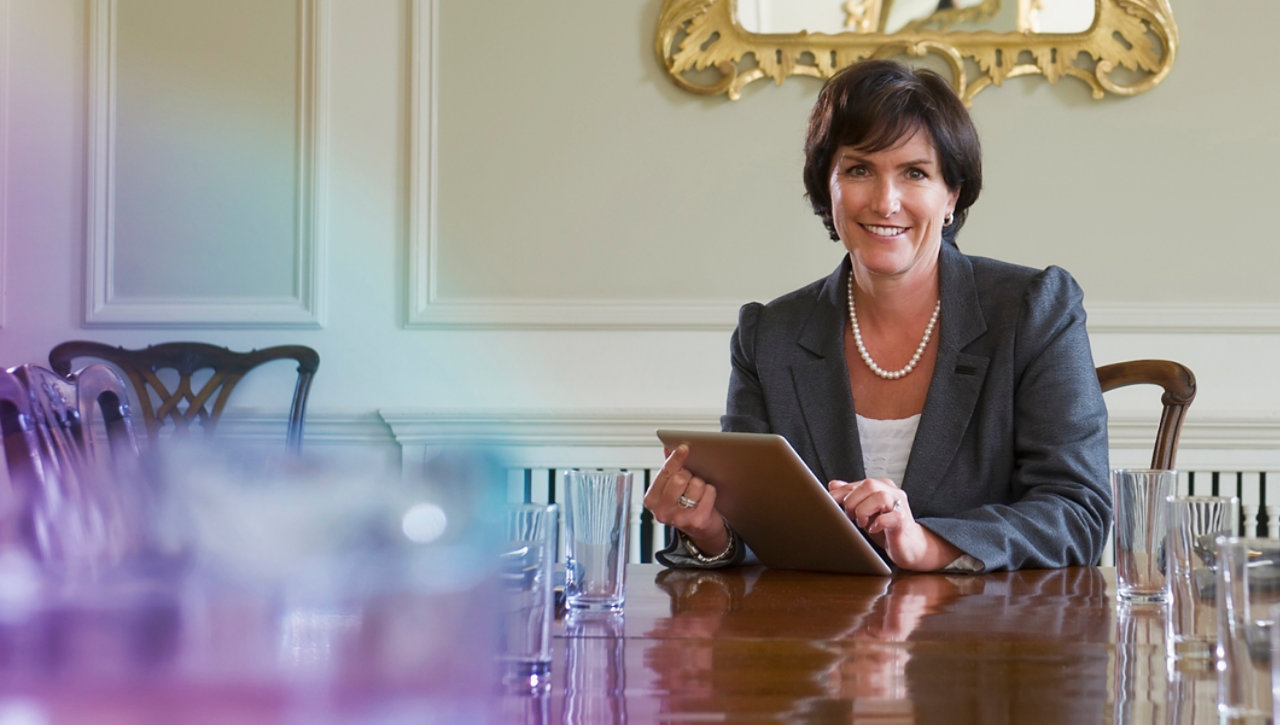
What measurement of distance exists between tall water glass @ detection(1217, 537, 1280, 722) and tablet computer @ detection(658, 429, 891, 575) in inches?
22.5

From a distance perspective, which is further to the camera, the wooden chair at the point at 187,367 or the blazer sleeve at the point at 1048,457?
the wooden chair at the point at 187,367

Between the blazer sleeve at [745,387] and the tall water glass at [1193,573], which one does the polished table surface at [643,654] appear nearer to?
the tall water glass at [1193,573]

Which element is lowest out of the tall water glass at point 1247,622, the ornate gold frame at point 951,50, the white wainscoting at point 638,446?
the white wainscoting at point 638,446

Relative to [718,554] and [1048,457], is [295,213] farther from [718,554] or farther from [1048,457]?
[1048,457]

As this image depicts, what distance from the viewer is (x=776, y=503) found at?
1365mm

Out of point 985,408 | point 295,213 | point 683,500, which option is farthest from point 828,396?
point 295,213

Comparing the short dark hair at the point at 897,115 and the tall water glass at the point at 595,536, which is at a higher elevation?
the short dark hair at the point at 897,115

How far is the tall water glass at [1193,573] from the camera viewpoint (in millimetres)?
917

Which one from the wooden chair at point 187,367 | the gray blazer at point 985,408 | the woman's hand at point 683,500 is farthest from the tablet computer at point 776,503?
the wooden chair at point 187,367

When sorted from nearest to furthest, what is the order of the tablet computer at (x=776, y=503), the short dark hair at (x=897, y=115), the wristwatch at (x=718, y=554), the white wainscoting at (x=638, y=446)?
the tablet computer at (x=776, y=503) → the wristwatch at (x=718, y=554) → the short dark hair at (x=897, y=115) → the white wainscoting at (x=638, y=446)

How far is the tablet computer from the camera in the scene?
1287 mm

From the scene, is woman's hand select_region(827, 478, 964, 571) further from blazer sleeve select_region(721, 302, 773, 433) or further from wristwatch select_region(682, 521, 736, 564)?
blazer sleeve select_region(721, 302, 773, 433)

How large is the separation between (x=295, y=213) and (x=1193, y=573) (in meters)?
2.57

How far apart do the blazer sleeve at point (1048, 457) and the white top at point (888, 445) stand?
110 millimetres
